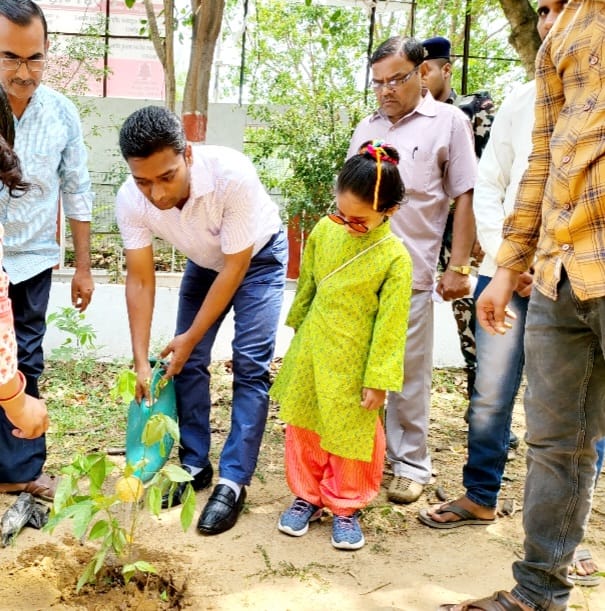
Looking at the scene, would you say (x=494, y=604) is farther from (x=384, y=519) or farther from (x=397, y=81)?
(x=397, y=81)

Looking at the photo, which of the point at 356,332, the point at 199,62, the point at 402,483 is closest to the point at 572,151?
the point at 356,332

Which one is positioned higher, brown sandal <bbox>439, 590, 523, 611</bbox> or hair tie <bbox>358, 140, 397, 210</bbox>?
hair tie <bbox>358, 140, 397, 210</bbox>

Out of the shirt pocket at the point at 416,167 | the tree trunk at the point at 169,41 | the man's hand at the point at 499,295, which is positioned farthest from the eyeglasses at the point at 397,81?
the tree trunk at the point at 169,41

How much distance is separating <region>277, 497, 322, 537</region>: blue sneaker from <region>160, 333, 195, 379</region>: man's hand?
2.30 feet

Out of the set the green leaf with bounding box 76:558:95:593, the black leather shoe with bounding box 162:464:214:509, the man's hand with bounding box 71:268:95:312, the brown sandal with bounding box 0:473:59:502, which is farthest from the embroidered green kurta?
the brown sandal with bounding box 0:473:59:502

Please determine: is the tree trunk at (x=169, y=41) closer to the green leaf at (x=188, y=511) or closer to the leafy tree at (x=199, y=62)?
the leafy tree at (x=199, y=62)

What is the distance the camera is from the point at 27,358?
9.86 feet

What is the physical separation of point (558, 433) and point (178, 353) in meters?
1.44

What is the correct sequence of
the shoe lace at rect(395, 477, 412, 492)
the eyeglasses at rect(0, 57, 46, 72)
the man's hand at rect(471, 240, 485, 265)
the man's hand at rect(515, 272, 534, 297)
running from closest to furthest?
1. the man's hand at rect(515, 272, 534, 297)
2. the eyeglasses at rect(0, 57, 46, 72)
3. the shoe lace at rect(395, 477, 412, 492)
4. the man's hand at rect(471, 240, 485, 265)

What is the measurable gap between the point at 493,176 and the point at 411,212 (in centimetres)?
52

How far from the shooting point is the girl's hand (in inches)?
105

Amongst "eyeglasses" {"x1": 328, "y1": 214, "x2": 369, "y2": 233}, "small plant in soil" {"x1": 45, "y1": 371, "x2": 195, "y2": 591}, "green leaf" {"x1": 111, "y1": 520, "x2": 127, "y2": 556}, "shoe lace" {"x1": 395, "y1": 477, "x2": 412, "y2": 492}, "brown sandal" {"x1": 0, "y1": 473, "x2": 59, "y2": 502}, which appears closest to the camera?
"small plant in soil" {"x1": 45, "y1": 371, "x2": 195, "y2": 591}

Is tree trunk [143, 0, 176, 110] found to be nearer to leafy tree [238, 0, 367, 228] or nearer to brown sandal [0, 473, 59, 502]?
leafy tree [238, 0, 367, 228]

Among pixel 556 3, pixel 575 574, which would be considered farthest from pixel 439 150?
pixel 575 574
